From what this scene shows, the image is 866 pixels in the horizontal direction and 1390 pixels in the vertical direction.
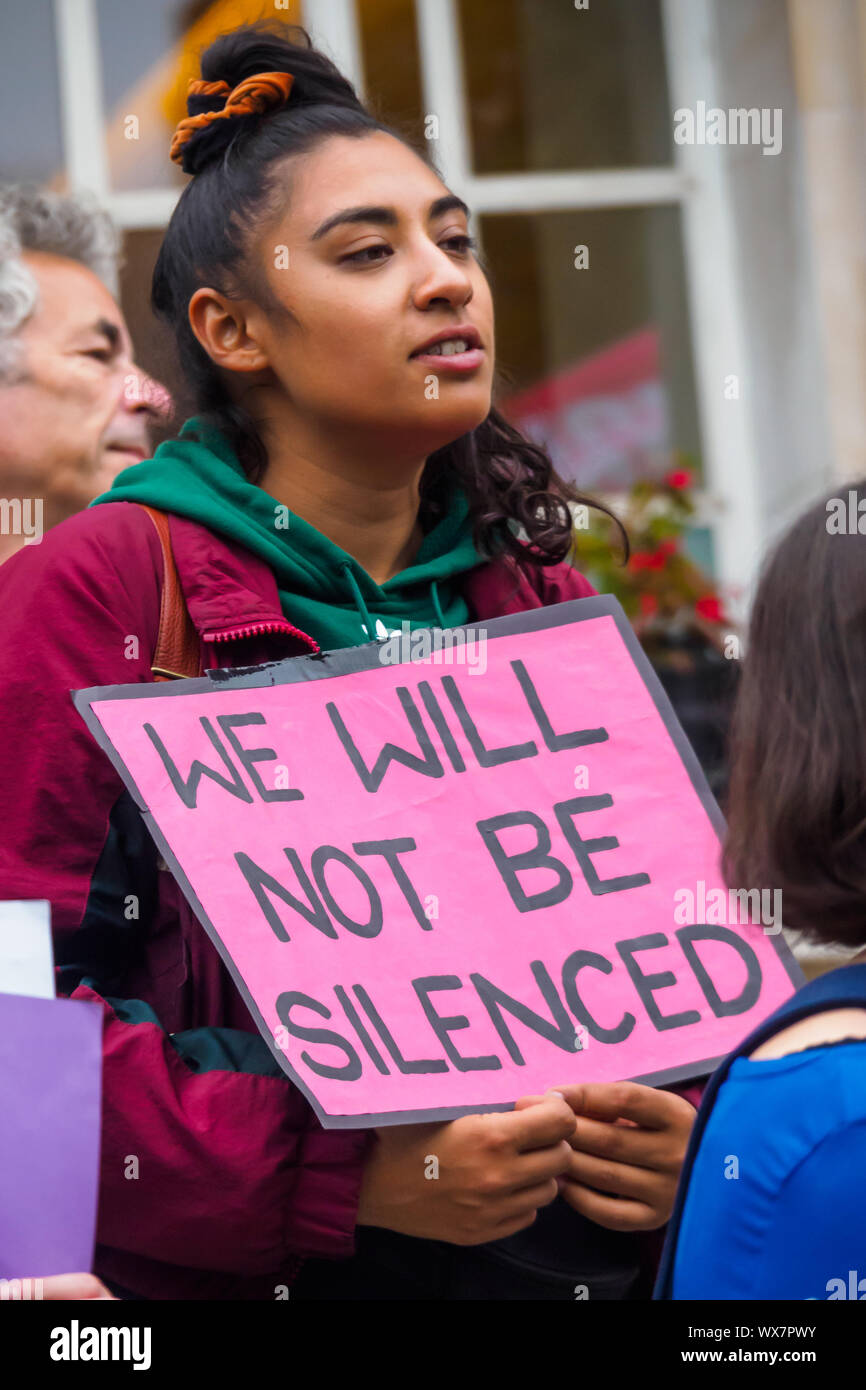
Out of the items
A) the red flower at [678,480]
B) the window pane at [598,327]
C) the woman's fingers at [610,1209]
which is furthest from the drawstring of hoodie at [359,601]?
the window pane at [598,327]

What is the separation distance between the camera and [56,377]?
272cm

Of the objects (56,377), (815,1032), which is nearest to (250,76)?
(56,377)

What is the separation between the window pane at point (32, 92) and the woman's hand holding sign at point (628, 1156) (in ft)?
15.5

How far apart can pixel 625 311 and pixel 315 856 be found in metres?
5.06

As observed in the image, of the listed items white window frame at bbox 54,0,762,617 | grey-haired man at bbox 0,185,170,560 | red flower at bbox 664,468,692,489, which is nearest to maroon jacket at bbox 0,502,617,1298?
grey-haired man at bbox 0,185,170,560

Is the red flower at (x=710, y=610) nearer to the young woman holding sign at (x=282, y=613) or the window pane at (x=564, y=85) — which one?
the window pane at (x=564, y=85)

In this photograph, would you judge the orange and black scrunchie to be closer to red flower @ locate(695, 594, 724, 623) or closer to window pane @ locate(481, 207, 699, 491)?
red flower @ locate(695, 594, 724, 623)

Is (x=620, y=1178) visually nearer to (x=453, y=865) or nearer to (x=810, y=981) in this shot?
(x=453, y=865)

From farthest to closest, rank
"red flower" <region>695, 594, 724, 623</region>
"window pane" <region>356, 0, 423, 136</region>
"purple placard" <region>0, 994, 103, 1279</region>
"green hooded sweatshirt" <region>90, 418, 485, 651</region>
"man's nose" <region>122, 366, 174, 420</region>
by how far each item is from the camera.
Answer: "window pane" <region>356, 0, 423, 136</region>
"red flower" <region>695, 594, 724, 623</region>
"man's nose" <region>122, 366, 174, 420</region>
"green hooded sweatshirt" <region>90, 418, 485, 651</region>
"purple placard" <region>0, 994, 103, 1279</region>

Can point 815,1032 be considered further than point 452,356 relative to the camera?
No

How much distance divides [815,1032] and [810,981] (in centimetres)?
7

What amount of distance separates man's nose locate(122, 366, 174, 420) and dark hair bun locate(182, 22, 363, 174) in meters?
0.34

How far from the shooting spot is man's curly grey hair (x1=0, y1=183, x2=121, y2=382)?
2.74 m

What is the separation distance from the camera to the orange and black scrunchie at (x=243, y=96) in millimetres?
2000
